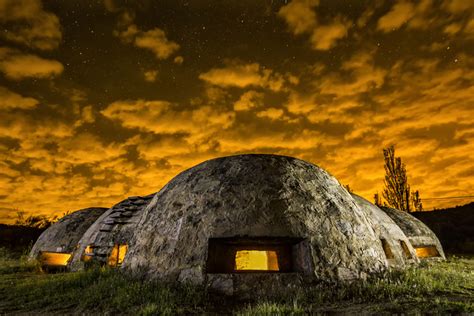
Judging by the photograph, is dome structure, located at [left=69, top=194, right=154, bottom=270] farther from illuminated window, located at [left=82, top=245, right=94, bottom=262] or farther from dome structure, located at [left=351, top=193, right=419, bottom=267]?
dome structure, located at [left=351, top=193, right=419, bottom=267]

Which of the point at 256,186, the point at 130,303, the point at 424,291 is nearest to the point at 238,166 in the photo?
the point at 256,186

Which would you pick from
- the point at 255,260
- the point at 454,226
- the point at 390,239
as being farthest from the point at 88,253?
the point at 454,226

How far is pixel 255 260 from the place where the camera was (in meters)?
11.7

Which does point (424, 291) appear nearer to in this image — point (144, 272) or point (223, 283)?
point (223, 283)

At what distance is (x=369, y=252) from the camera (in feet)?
24.1

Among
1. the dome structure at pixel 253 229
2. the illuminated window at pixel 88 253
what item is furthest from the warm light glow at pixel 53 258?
the dome structure at pixel 253 229

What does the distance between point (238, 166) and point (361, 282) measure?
3.64m

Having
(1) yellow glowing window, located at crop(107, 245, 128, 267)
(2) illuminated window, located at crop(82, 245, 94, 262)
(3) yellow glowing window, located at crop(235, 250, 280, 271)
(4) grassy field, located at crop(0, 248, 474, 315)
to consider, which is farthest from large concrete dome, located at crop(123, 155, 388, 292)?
(2) illuminated window, located at crop(82, 245, 94, 262)

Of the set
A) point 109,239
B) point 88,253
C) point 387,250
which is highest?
point 109,239

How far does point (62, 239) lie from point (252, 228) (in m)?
12.3

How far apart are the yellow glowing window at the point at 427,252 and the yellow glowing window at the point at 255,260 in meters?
9.94

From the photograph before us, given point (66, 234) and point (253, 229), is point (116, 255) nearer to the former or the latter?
point (66, 234)

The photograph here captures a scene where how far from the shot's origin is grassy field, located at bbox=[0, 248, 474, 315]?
208 inches

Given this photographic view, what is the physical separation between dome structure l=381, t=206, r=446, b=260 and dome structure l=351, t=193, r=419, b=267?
2.33m
